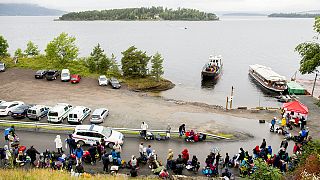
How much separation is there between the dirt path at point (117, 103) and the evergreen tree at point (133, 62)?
29.0 feet

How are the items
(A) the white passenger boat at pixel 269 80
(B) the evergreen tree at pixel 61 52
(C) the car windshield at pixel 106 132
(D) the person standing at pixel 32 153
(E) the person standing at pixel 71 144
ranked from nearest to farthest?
(D) the person standing at pixel 32 153
(E) the person standing at pixel 71 144
(C) the car windshield at pixel 106 132
(A) the white passenger boat at pixel 269 80
(B) the evergreen tree at pixel 61 52

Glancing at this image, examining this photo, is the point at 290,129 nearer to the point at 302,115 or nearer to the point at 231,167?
the point at 302,115

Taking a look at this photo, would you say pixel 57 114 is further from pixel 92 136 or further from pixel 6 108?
pixel 92 136

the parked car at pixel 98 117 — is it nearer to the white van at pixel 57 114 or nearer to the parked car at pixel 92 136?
the white van at pixel 57 114

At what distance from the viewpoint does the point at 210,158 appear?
21.0m

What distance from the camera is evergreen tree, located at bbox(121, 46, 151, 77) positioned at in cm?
5819

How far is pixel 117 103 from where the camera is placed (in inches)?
1556

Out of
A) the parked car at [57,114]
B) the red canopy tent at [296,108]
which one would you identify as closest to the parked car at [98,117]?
the parked car at [57,114]

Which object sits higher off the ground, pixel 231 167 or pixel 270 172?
pixel 270 172

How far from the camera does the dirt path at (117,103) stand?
32812mm

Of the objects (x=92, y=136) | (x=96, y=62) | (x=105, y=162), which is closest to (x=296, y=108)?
(x=92, y=136)

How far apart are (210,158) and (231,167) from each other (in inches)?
82.3

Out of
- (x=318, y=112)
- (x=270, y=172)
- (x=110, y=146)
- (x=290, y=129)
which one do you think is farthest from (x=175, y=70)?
(x=270, y=172)

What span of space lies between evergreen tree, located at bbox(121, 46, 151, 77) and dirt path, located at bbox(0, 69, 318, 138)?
8.84 meters
